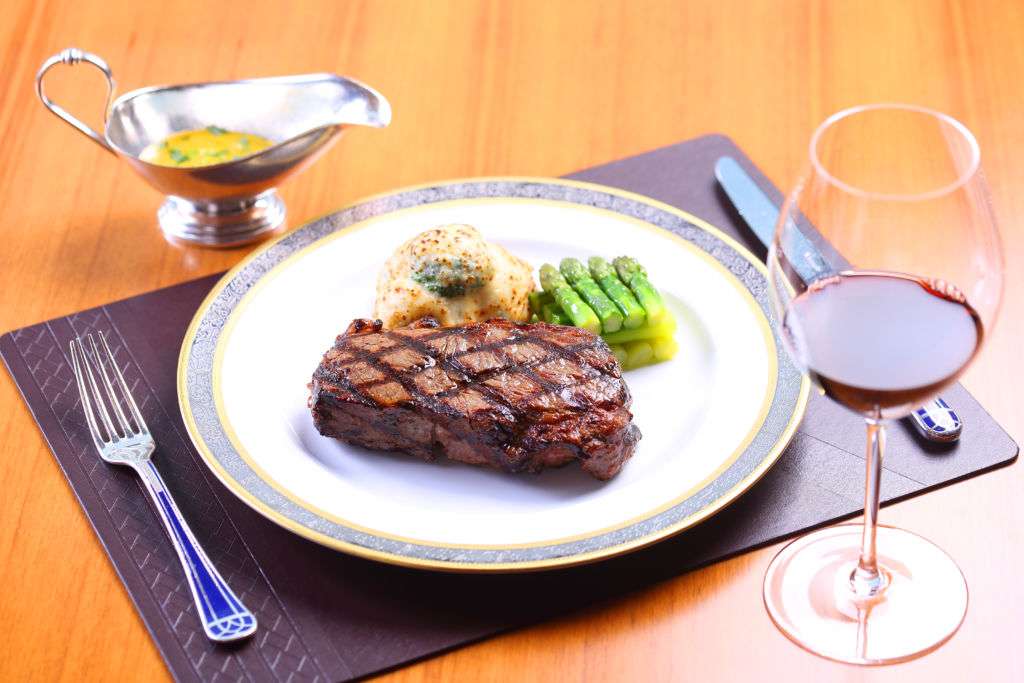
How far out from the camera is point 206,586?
245 centimetres

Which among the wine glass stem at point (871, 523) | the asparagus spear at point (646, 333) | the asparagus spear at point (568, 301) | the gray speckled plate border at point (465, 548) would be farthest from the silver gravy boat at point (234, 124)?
the wine glass stem at point (871, 523)

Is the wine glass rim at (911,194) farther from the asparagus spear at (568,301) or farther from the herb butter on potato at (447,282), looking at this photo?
the herb butter on potato at (447,282)

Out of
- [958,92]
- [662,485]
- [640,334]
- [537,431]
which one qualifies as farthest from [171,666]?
[958,92]

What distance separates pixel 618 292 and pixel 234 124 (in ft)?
4.31

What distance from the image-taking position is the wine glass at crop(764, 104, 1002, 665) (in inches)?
76.1

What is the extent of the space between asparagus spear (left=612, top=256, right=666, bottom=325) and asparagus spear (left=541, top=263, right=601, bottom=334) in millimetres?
123

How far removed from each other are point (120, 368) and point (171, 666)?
0.97 metres

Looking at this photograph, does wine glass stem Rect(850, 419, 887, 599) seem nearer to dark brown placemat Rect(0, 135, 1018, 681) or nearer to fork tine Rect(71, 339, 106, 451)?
dark brown placemat Rect(0, 135, 1018, 681)

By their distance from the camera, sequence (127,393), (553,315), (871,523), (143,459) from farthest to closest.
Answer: (553,315), (127,393), (143,459), (871,523)

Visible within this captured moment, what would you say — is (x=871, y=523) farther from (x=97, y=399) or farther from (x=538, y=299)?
(x=97, y=399)

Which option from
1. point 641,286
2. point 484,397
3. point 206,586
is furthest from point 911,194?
point 206,586

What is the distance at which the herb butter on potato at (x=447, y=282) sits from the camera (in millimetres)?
2998

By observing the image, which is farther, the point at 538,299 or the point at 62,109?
the point at 62,109

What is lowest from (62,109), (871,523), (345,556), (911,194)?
(345,556)
